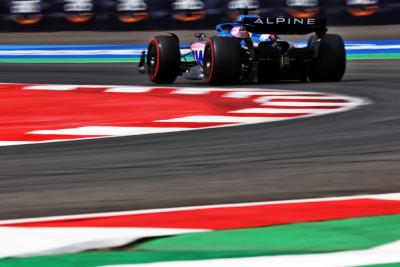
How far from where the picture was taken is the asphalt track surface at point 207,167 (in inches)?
206

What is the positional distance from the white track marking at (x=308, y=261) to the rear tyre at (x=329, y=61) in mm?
9819

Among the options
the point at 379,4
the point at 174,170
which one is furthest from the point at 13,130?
the point at 379,4

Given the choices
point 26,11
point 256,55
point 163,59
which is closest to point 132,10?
point 26,11

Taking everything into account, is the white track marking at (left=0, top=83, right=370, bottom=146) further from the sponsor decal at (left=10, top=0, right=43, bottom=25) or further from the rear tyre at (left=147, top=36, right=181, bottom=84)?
the sponsor decal at (left=10, top=0, right=43, bottom=25)

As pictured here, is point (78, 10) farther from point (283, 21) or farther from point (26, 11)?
point (283, 21)

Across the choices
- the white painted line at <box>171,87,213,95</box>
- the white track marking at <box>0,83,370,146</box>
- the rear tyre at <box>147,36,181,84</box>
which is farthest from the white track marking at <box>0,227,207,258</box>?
the rear tyre at <box>147,36,181,84</box>

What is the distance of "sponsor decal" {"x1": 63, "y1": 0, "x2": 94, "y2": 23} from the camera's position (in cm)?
2392

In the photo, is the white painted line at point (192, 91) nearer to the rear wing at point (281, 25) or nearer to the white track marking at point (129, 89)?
the white track marking at point (129, 89)

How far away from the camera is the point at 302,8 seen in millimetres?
21438

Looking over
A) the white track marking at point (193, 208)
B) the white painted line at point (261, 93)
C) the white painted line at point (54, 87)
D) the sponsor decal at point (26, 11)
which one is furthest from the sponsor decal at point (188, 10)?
the white track marking at point (193, 208)

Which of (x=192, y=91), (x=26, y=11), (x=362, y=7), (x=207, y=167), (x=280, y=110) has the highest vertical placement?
(x=207, y=167)

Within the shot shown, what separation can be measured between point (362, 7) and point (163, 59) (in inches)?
345

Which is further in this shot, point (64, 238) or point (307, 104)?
point (307, 104)

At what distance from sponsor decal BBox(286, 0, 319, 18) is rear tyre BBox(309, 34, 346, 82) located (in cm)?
743
